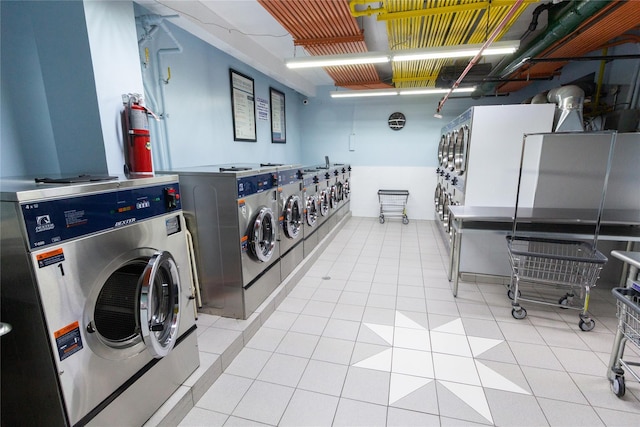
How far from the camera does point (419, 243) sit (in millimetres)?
5727

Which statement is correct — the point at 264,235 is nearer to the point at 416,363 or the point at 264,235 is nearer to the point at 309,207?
the point at 309,207

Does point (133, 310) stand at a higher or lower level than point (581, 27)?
lower

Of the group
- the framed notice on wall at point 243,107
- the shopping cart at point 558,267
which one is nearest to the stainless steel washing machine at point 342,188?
the framed notice on wall at point 243,107

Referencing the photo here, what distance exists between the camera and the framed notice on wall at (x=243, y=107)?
451 cm

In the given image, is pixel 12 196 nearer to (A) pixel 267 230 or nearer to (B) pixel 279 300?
(A) pixel 267 230

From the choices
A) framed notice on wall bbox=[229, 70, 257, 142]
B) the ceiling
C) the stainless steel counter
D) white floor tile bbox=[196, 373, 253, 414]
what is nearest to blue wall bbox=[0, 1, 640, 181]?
framed notice on wall bbox=[229, 70, 257, 142]

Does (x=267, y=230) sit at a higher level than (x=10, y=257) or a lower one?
lower

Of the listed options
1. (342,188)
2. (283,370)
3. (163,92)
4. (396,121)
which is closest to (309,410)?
(283,370)

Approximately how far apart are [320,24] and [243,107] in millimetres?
2028

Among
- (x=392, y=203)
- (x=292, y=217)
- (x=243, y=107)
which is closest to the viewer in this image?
(x=292, y=217)

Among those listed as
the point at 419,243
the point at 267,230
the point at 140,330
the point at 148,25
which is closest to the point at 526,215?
the point at 419,243

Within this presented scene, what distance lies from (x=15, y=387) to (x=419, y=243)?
5.50 m

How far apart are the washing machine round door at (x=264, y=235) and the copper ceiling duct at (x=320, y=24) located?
1957 millimetres

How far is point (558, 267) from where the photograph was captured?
3242 mm
